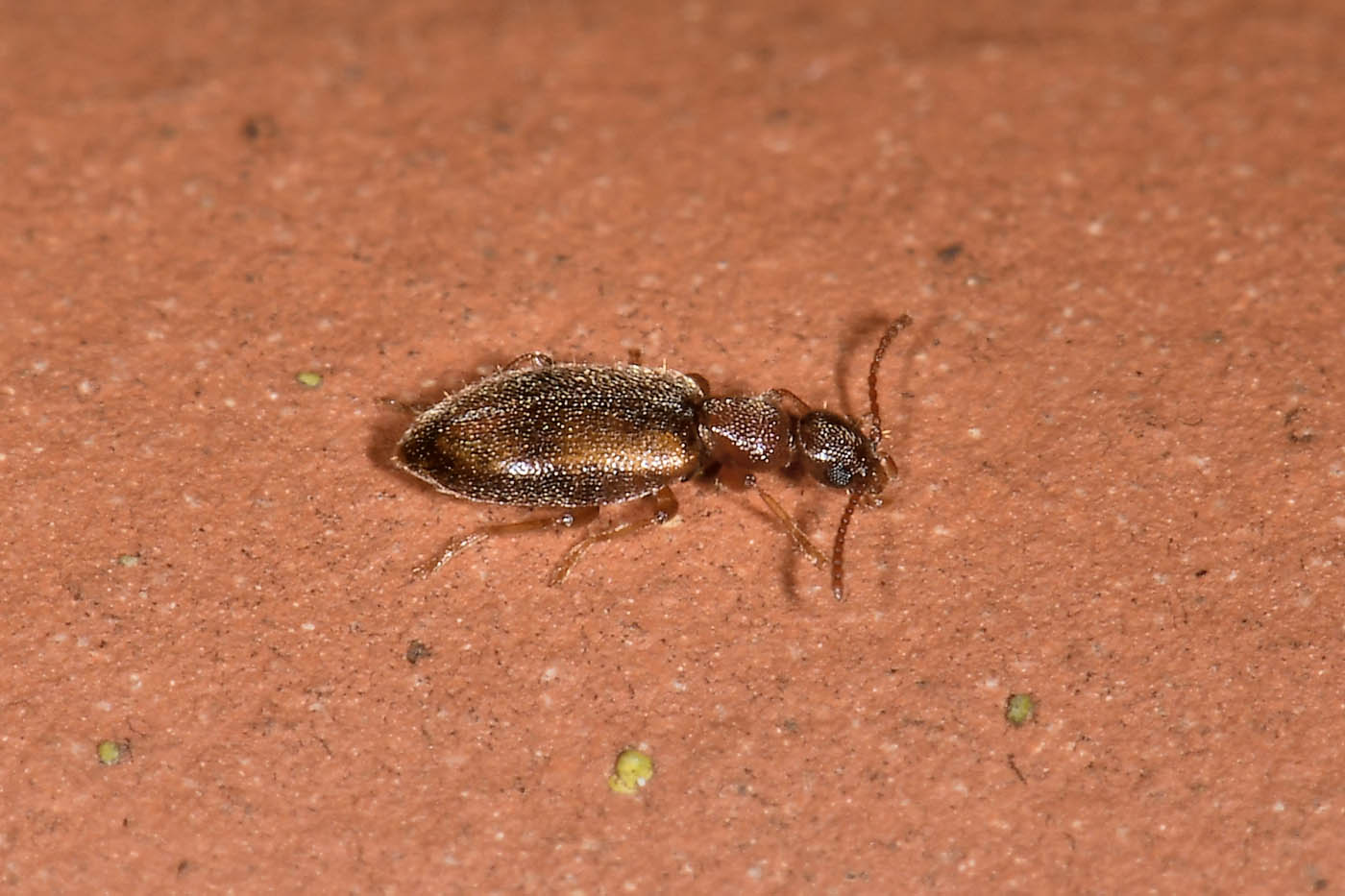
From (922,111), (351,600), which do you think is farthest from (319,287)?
(922,111)

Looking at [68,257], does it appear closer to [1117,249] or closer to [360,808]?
[360,808]

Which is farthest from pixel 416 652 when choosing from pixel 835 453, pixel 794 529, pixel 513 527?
pixel 835 453

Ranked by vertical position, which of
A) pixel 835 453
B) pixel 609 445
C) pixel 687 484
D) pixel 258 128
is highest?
pixel 258 128

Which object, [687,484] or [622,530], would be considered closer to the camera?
[622,530]

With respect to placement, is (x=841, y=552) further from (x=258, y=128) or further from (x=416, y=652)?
(x=258, y=128)

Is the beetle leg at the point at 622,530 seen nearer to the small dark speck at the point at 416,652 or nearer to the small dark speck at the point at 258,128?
the small dark speck at the point at 416,652

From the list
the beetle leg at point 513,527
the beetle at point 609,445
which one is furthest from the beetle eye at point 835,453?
the beetle leg at point 513,527
